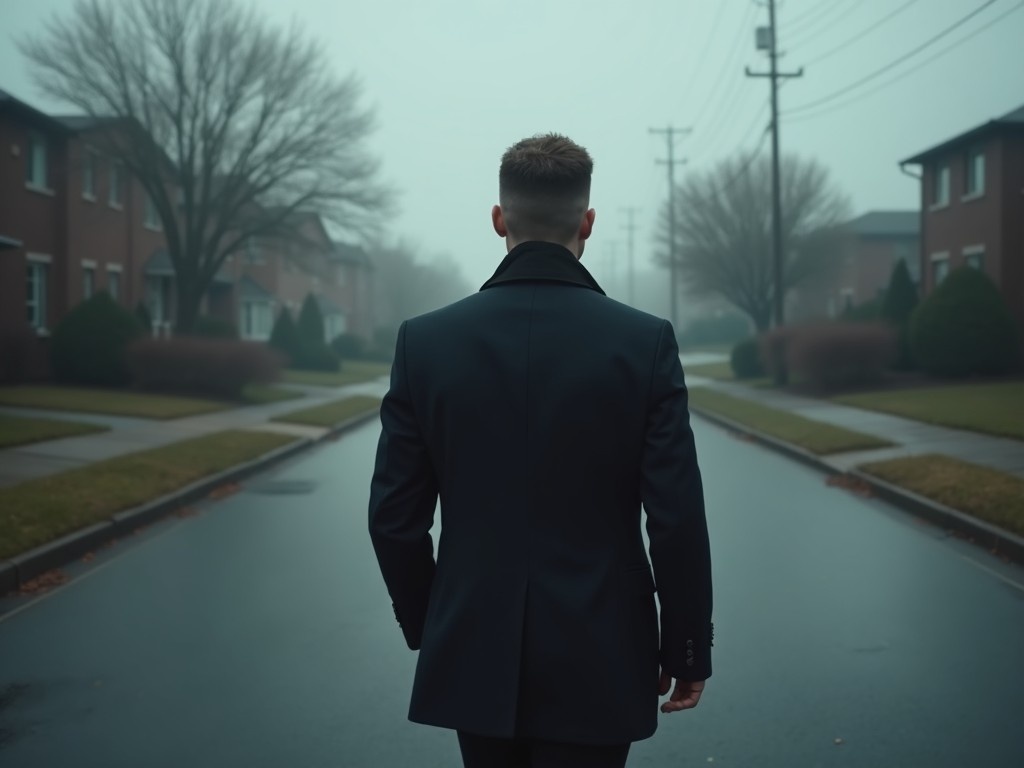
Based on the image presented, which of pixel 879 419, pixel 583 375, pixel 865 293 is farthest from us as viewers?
pixel 865 293

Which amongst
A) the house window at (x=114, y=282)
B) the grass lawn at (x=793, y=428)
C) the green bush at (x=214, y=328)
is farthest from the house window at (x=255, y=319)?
the grass lawn at (x=793, y=428)

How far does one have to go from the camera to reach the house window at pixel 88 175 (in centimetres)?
3259

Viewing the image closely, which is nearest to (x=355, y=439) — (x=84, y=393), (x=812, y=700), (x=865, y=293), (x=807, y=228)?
(x=84, y=393)

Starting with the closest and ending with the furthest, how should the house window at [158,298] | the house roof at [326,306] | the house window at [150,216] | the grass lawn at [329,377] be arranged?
the house window at [150,216], the house window at [158,298], the grass lawn at [329,377], the house roof at [326,306]

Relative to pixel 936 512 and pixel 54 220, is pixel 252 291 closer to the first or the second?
pixel 54 220

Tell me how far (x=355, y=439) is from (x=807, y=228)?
3336 cm

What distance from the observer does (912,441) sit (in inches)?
671

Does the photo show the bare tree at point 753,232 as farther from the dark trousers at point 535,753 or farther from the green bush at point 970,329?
the dark trousers at point 535,753

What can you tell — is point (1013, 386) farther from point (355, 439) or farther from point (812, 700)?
point (812, 700)

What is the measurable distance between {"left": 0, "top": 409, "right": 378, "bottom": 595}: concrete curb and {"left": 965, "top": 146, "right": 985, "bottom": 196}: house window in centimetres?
2309

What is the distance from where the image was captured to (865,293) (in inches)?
2419

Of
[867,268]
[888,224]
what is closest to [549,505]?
Answer: [867,268]

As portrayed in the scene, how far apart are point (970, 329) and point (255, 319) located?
34.7 metres

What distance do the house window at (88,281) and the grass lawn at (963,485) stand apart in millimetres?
25789
